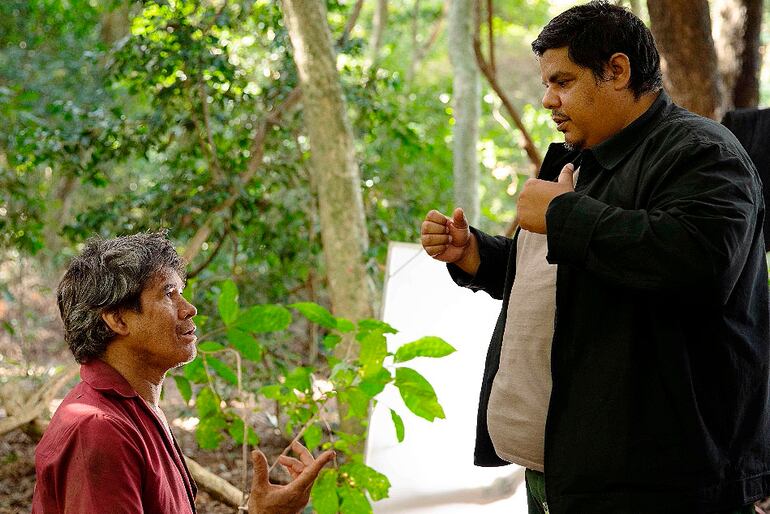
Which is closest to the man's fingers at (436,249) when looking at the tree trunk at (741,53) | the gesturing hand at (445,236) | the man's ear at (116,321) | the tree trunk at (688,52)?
the gesturing hand at (445,236)

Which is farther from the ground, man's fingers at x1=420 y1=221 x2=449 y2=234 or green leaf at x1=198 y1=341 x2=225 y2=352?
man's fingers at x1=420 y1=221 x2=449 y2=234

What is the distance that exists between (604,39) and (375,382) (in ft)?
3.67

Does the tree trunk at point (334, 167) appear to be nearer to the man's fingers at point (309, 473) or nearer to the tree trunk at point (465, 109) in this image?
the tree trunk at point (465, 109)

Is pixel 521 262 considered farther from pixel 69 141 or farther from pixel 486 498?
pixel 69 141

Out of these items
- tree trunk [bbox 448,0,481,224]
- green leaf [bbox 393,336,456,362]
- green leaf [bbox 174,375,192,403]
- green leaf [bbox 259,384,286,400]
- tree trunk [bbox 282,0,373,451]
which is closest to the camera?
green leaf [bbox 393,336,456,362]

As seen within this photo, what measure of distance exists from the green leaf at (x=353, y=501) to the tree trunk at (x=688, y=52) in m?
1.76

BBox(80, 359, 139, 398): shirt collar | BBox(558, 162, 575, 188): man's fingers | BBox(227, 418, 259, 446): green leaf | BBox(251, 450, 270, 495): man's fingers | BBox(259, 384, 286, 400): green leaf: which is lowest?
BBox(227, 418, 259, 446): green leaf

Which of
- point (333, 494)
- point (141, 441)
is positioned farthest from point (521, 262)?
point (333, 494)

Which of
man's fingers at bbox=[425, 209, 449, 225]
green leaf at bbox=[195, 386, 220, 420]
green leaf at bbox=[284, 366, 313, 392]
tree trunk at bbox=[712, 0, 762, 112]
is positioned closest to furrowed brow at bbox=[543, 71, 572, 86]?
man's fingers at bbox=[425, 209, 449, 225]

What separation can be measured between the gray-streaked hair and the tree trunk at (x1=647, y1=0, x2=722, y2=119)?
6.80 feet

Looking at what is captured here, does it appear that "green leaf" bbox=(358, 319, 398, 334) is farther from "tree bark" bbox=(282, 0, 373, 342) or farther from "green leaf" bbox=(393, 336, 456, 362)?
"tree bark" bbox=(282, 0, 373, 342)

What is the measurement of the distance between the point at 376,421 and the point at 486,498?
489 mm

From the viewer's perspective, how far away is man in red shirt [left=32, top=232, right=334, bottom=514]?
53.6 inches

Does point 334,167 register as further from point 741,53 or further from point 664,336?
point 664,336
